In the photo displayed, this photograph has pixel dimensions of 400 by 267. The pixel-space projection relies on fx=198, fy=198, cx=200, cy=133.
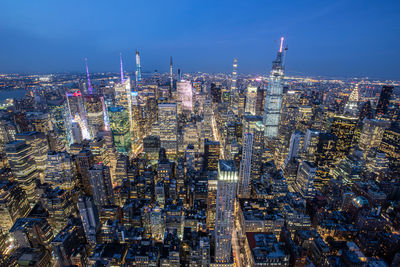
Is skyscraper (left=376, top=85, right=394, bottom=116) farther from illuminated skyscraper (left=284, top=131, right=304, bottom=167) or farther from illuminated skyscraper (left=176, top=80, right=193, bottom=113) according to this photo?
illuminated skyscraper (left=176, top=80, right=193, bottom=113)

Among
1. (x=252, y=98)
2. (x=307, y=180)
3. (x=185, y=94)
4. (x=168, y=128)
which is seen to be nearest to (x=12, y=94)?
(x=185, y=94)

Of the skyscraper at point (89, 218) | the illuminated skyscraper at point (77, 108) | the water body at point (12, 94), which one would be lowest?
the skyscraper at point (89, 218)

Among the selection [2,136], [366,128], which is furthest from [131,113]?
[366,128]

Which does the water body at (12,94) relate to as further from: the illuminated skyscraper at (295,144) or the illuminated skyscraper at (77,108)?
the illuminated skyscraper at (295,144)

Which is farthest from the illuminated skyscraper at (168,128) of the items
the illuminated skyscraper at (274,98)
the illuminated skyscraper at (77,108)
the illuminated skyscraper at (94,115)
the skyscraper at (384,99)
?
the skyscraper at (384,99)

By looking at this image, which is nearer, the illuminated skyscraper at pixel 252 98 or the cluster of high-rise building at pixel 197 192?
the cluster of high-rise building at pixel 197 192

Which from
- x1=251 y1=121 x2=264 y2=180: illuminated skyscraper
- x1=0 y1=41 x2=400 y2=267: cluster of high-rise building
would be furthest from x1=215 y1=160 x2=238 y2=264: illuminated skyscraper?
x1=251 y1=121 x2=264 y2=180: illuminated skyscraper

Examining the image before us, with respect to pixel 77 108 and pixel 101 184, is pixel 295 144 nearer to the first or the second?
pixel 101 184

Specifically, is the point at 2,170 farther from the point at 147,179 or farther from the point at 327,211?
the point at 327,211
